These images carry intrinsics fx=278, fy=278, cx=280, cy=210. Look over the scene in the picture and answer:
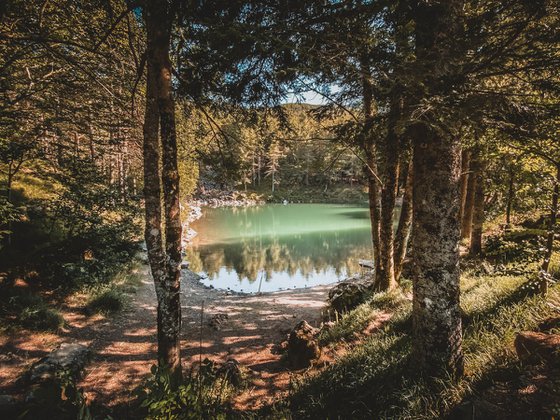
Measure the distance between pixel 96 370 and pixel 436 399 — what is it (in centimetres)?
562

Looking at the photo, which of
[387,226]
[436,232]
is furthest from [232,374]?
[387,226]

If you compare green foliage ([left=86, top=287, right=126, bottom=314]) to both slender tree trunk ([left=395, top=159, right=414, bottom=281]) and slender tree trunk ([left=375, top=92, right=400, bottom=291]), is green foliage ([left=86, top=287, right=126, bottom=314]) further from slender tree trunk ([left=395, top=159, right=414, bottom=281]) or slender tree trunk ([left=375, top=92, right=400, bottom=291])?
slender tree trunk ([left=395, top=159, right=414, bottom=281])

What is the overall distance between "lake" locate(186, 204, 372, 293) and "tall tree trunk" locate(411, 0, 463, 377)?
278 inches

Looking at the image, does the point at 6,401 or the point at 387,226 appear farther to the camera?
the point at 387,226

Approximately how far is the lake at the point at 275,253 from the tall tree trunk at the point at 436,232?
23.2ft

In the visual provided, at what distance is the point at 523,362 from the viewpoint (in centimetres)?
270

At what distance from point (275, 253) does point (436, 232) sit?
1748cm

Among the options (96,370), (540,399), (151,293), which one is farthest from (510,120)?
(151,293)

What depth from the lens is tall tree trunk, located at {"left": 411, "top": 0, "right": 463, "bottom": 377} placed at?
8.70 feet

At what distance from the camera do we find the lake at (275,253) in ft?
49.4

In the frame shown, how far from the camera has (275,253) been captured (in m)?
A: 19.9

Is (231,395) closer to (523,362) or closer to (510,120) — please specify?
(523,362)

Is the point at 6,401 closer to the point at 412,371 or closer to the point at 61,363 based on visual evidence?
the point at 61,363

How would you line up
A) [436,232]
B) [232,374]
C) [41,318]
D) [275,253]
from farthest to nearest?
[275,253] < [41,318] < [232,374] < [436,232]
